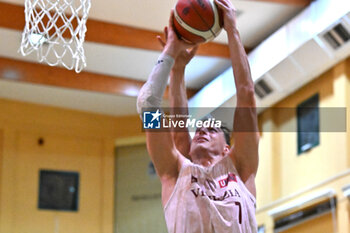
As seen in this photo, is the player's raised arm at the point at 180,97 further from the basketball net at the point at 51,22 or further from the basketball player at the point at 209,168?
the basketball net at the point at 51,22

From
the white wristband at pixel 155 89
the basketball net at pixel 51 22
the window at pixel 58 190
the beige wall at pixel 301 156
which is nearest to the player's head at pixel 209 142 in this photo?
the white wristband at pixel 155 89

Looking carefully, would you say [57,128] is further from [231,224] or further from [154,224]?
[231,224]

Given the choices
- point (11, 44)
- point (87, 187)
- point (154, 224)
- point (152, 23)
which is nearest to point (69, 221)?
point (87, 187)

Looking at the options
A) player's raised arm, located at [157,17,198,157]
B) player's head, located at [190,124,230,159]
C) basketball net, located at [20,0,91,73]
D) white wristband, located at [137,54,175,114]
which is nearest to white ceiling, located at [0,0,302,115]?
basketball net, located at [20,0,91,73]

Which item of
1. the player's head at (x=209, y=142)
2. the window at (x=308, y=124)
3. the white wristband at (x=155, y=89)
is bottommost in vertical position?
the player's head at (x=209, y=142)

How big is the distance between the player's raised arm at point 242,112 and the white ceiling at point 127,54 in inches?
153

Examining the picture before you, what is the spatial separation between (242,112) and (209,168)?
353 mm

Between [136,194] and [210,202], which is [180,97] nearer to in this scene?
[210,202]

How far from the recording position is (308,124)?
8492 mm

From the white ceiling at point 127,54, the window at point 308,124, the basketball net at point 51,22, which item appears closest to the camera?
the basketball net at point 51,22

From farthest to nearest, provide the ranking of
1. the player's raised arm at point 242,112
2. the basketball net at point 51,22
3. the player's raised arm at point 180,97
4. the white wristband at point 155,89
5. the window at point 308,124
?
the window at point 308,124
the basketball net at point 51,22
the player's raised arm at point 180,97
the player's raised arm at point 242,112
the white wristband at point 155,89

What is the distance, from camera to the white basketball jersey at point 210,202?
3.56 meters

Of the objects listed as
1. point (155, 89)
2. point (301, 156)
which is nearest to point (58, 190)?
point (301, 156)

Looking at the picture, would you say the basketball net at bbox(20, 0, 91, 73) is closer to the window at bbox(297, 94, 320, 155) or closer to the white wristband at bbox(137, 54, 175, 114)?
the white wristband at bbox(137, 54, 175, 114)
